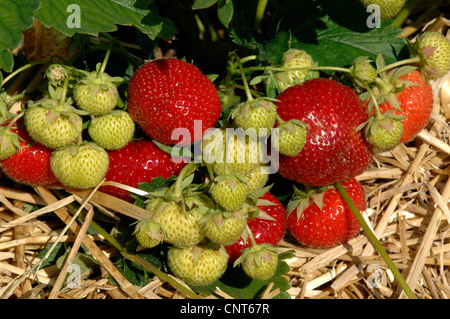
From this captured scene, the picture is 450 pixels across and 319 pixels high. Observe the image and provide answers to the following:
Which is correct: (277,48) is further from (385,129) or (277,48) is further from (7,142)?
(7,142)

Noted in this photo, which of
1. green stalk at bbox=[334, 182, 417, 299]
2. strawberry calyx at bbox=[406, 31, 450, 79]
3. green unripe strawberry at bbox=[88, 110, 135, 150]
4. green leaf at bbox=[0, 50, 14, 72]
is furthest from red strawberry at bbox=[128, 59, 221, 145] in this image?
strawberry calyx at bbox=[406, 31, 450, 79]

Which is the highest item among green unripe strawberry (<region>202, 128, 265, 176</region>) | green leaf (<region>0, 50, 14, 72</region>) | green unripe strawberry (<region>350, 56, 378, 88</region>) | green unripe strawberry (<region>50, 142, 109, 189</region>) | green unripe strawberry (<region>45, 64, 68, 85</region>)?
green unripe strawberry (<region>350, 56, 378, 88</region>)

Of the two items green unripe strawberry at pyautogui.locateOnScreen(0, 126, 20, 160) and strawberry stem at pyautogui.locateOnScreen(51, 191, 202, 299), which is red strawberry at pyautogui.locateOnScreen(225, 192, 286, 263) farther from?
green unripe strawberry at pyautogui.locateOnScreen(0, 126, 20, 160)

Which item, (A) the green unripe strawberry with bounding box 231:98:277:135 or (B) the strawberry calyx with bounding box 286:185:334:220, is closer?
(A) the green unripe strawberry with bounding box 231:98:277:135

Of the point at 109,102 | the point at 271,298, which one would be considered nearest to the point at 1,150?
the point at 109,102

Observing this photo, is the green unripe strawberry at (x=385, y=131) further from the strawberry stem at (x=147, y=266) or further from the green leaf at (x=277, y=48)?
the strawberry stem at (x=147, y=266)

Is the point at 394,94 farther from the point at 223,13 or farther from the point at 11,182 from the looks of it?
the point at 11,182

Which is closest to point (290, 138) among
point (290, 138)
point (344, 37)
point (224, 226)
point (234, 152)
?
point (290, 138)
